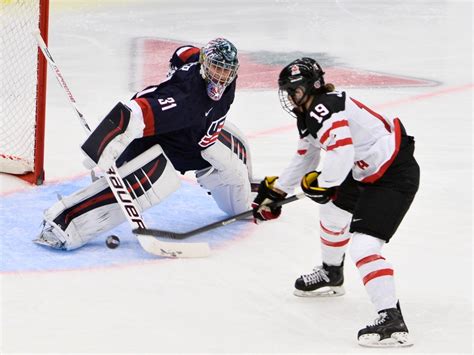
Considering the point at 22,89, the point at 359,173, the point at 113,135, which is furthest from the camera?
the point at 22,89

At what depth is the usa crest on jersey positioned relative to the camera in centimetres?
438

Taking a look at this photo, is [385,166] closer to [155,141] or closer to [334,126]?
[334,126]

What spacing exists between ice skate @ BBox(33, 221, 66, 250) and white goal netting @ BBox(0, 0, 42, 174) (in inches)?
37.0

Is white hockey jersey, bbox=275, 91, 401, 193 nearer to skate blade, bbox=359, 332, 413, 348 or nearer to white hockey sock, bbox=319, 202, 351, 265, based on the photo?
white hockey sock, bbox=319, 202, 351, 265

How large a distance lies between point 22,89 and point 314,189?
10.7 feet

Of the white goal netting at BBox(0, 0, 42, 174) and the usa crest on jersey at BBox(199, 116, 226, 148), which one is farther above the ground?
the usa crest on jersey at BBox(199, 116, 226, 148)

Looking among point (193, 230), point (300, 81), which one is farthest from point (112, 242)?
point (300, 81)

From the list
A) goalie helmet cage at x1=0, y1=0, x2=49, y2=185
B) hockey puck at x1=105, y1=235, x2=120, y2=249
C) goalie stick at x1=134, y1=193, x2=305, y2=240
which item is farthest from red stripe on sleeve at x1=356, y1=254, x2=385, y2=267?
goalie helmet cage at x1=0, y1=0, x2=49, y2=185

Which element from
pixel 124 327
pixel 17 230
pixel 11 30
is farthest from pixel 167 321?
pixel 11 30

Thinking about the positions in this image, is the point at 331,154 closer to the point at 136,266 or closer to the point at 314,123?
the point at 314,123

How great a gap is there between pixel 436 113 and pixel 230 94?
236 cm

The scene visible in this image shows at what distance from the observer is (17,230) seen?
4473mm

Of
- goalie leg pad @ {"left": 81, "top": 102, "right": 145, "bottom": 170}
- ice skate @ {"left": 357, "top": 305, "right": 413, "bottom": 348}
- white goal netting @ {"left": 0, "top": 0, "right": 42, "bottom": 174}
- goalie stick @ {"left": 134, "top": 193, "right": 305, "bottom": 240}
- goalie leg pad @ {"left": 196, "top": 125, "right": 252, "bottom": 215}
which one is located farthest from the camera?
white goal netting @ {"left": 0, "top": 0, "right": 42, "bottom": 174}

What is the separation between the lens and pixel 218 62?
4.14 m
